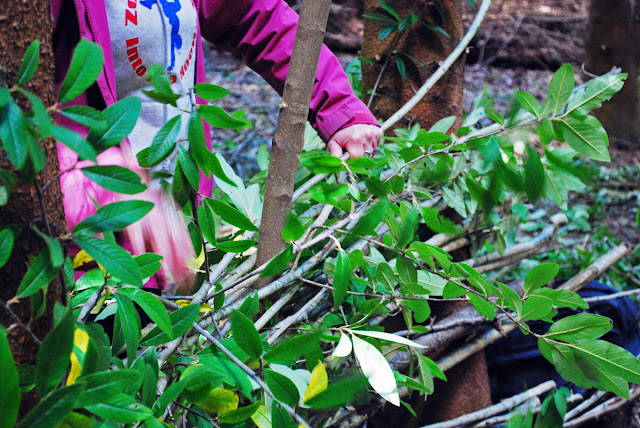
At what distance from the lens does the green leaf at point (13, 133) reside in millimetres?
338

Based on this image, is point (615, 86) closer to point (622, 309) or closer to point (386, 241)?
point (386, 241)

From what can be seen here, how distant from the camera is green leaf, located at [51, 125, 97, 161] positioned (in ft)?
1.16

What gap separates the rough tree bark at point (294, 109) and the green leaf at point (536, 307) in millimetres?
374

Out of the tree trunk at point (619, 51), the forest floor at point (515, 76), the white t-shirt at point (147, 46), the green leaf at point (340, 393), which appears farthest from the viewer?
the tree trunk at point (619, 51)

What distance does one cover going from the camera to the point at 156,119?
0.91 m

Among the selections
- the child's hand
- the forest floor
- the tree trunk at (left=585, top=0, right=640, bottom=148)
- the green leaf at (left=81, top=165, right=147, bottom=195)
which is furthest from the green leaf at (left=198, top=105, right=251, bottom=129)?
the tree trunk at (left=585, top=0, right=640, bottom=148)

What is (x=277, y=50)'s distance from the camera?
1062mm

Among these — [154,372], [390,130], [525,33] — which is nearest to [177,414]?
[154,372]

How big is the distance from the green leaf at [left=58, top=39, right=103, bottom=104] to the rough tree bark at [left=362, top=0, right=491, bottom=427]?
3.36 ft

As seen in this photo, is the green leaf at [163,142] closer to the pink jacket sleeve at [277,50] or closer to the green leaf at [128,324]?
the green leaf at [128,324]

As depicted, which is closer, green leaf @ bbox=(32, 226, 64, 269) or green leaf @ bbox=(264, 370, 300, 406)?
green leaf @ bbox=(32, 226, 64, 269)

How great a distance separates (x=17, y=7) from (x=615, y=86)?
33.3 inches

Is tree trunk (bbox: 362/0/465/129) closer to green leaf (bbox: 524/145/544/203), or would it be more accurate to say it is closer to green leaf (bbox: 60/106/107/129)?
green leaf (bbox: 524/145/544/203)

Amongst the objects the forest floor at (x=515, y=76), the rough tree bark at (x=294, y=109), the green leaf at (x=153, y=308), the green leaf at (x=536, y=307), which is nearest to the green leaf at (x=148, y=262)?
the green leaf at (x=153, y=308)
